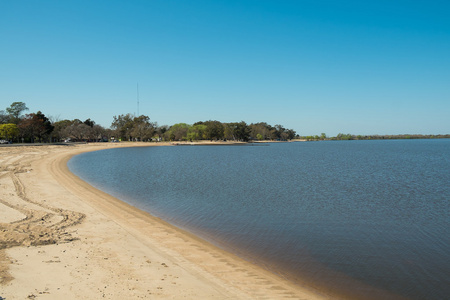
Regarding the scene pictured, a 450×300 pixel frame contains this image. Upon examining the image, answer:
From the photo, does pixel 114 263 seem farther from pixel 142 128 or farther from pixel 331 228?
pixel 142 128

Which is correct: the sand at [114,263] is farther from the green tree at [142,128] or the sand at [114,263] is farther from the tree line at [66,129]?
the green tree at [142,128]

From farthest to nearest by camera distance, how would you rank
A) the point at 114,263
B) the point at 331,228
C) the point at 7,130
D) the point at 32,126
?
the point at 32,126, the point at 7,130, the point at 331,228, the point at 114,263

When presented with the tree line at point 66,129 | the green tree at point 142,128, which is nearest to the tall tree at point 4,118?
the tree line at point 66,129

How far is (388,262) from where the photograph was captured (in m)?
11.2

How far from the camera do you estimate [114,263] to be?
927 cm

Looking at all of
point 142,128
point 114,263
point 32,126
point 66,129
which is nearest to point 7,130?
point 32,126

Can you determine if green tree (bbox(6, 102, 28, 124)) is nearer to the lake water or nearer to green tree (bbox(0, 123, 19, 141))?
green tree (bbox(0, 123, 19, 141))

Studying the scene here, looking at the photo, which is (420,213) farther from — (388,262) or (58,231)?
(58,231)

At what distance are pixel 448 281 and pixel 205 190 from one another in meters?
19.5

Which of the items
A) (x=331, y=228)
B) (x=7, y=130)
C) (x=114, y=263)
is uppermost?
(x=7, y=130)

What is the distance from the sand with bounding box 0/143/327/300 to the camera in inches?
293

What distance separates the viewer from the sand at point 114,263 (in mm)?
7453

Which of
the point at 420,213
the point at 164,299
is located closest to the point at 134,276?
the point at 164,299

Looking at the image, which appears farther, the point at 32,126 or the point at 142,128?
the point at 142,128
